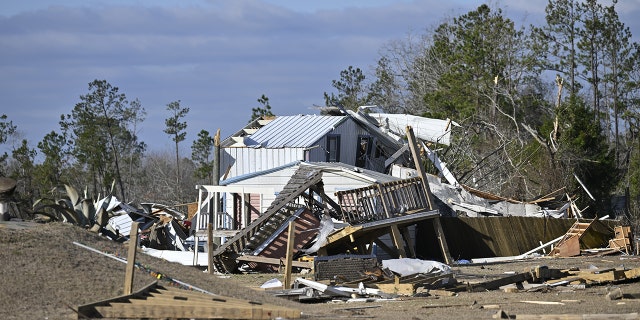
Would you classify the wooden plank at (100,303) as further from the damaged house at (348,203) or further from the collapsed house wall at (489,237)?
the collapsed house wall at (489,237)

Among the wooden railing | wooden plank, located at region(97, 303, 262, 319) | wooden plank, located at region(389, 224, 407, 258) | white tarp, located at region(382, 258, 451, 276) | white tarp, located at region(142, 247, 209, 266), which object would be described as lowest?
wooden plank, located at region(97, 303, 262, 319)

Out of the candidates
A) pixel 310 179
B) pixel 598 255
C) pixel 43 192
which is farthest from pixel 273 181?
pixel 43 192

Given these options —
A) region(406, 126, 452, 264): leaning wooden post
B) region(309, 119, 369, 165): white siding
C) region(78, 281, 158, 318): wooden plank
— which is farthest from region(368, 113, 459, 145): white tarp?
region(78, 281, 158, 318): wooden plank

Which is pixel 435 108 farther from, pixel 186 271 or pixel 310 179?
pixel 186 271

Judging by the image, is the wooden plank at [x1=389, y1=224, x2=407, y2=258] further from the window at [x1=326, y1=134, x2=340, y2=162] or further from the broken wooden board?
the broken wooden board

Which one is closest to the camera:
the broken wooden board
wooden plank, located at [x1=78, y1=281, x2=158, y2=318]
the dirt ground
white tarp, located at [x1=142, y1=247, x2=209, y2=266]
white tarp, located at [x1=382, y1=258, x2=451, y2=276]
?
wooden plank, located at [x1=78, y1=281, x2=158, y2=318]

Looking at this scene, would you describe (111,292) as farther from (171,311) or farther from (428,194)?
(428,194)

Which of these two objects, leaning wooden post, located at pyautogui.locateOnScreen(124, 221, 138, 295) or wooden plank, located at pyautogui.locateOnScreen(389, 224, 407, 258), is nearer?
leaning wooden post, located at pyautogui.locateOnScreen(124, 221, 138, 295)

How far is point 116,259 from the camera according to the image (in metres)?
16.4

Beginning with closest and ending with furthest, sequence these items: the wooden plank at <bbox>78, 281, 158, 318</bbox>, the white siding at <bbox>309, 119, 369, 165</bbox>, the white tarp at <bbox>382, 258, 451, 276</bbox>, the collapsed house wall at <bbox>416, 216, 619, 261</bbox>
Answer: the wooden plank at <bbox>78, 281, 158, 318</bbox>
the white tarp at <bbox>382, 258, 451, 276</bbox>
the collapsed house wall at <bbox>416, 216, 619, 261</bbox>
the white siding at <bbox>309, 119, 369, 165</bbox>

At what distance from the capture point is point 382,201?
27.3 m

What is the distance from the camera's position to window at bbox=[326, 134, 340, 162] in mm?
36875

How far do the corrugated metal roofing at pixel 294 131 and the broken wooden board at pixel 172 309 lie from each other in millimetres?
21835

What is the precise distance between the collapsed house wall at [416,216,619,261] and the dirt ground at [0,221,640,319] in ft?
41.6
